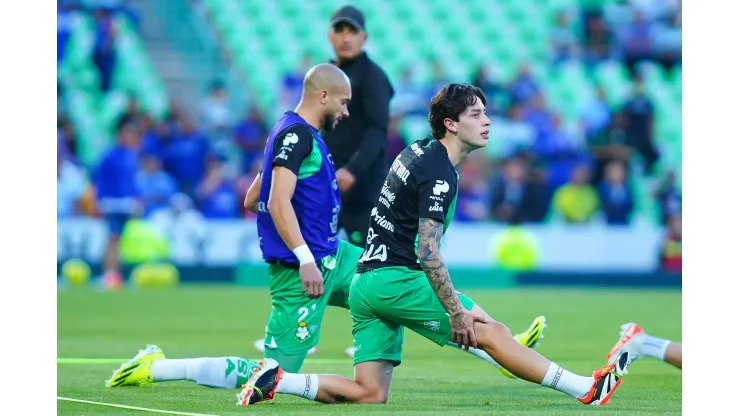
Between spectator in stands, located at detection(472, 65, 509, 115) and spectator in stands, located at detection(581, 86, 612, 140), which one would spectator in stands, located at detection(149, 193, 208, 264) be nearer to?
spectator in stands, located at detection(472, 65, 509, 115)

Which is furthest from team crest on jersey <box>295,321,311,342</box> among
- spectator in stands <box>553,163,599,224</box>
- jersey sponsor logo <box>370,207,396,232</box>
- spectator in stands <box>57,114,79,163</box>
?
spectator in stands <box>57,114,79,163</box>

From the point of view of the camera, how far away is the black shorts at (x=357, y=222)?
32.6ft

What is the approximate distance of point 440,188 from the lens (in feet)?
21.7

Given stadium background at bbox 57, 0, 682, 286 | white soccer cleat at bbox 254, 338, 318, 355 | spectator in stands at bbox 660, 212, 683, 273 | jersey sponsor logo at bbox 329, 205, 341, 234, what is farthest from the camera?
stadium background at bbox 57, 0, 682, 286

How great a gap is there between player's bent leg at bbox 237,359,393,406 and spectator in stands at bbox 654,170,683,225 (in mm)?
14936

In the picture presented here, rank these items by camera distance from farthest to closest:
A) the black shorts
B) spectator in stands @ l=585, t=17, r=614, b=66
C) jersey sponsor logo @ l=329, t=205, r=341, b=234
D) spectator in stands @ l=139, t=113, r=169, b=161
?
spectator in stands @ l=585, t=17, r=614, b=66
spectator in stands @ l=139, t=113, r=169, b=161
the black shorts
jersey sponsor logo @ l=329, t=205, r=341, b=234

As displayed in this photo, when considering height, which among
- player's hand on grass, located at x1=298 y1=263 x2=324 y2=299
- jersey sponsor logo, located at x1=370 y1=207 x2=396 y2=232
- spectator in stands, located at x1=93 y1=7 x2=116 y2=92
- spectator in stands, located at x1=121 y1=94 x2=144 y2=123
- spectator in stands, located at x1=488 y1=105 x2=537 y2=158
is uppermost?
spectator in stands, located at x1=93 y1=7 x2=116 y2=92

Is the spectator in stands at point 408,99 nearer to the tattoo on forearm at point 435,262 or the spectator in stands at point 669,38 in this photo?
the spectator in stands at point 669,38

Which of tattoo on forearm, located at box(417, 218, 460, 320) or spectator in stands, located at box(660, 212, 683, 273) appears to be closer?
tattoo on forearm, located at box(417, 218, 460, 320)

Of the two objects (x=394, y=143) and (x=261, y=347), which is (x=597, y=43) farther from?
(x=261, y=347)

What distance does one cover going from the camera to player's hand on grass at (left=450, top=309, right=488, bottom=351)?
6570 mm

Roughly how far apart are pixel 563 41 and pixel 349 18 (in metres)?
17.5

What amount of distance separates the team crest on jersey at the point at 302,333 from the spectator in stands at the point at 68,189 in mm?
13822
